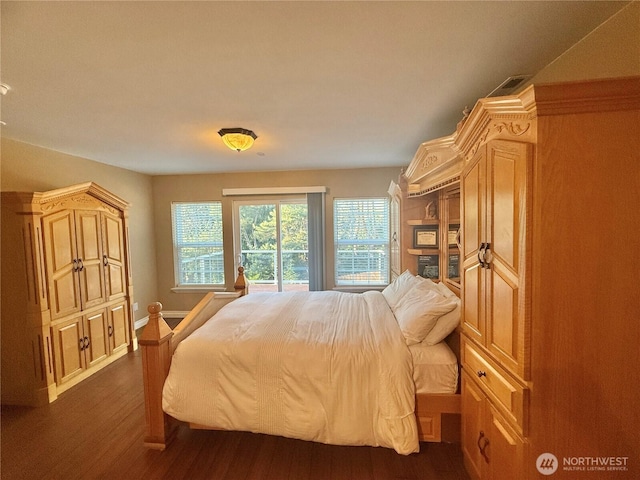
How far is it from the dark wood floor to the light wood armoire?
1.22ft

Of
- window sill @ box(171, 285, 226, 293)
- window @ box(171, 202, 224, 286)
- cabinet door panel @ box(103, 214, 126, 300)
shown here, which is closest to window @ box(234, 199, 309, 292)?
window @ box(171, 202, 224, 286)

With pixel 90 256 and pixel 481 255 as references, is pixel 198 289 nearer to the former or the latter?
pixel 90 256

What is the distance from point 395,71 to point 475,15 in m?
0.47

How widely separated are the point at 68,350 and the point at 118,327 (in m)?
0.63

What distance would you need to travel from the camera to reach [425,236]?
304cm

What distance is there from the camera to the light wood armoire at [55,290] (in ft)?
7.67

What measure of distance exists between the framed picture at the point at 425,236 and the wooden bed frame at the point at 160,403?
1209 mm

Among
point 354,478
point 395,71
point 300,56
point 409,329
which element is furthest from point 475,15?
point 354,478

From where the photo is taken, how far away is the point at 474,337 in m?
1.51

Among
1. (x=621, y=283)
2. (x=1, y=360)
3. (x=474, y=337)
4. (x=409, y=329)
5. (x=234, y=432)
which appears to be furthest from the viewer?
(x=1, y=360)

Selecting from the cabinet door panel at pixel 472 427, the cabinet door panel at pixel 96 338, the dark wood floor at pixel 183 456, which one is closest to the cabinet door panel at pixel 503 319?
the cabinet door panel at pixel 472 427

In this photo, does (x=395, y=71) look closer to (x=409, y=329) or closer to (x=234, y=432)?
(x=409, y=329)

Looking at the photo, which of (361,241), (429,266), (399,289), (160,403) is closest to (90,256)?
(160,403)

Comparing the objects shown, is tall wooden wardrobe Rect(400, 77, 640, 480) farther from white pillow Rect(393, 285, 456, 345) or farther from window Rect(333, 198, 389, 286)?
window Rect(333, 198, 389, 286)
